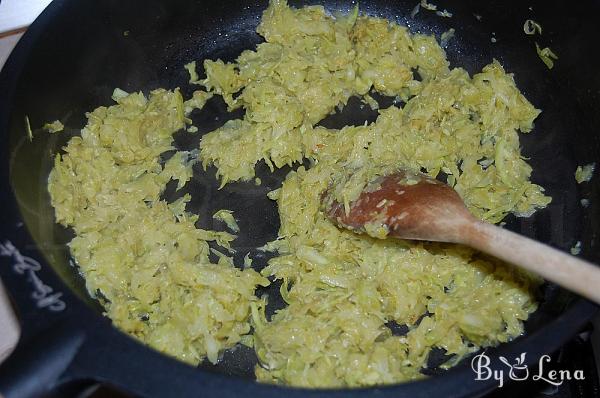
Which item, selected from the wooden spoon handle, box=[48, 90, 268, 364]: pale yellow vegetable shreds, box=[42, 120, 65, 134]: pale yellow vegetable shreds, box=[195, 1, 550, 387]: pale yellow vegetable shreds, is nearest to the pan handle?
box=[48, 90, 268, 364]: pale yellow vegetable shreds

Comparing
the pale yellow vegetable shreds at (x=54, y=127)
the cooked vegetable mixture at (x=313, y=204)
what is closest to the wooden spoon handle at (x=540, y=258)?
the cooked vegetable mixture at (x=313, y=204)

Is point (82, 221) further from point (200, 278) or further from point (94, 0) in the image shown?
point (94, 0)

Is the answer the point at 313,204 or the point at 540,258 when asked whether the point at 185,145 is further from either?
the point at 540,258

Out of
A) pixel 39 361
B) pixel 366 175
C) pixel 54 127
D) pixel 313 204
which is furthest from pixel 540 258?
pixel 54 127

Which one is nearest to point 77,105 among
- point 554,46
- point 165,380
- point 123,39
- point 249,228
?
point 123,39

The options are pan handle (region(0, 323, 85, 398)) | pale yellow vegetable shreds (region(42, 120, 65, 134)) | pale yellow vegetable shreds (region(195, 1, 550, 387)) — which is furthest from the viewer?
pale yellow vegetable shreds (region(42, 120, 65, 134))

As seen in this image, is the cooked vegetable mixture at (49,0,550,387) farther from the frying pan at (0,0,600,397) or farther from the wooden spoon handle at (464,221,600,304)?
the wooden spoon handle at (464,221,600,304)
